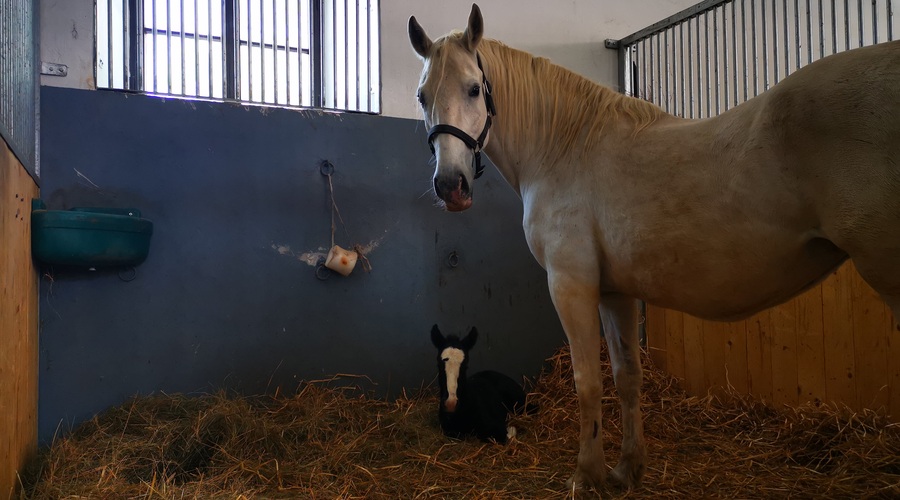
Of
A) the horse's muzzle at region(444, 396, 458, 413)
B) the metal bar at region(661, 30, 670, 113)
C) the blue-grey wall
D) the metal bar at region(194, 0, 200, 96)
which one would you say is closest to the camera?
the horse's muzzle at region(444, 396, 458, 413)

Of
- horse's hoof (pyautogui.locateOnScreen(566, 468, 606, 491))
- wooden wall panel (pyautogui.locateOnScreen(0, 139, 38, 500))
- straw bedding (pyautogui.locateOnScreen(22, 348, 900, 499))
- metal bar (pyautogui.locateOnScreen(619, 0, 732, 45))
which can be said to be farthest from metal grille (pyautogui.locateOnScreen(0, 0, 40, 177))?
metal bar (pyautogui.locateOnScreen(619, 0, 732, 45))

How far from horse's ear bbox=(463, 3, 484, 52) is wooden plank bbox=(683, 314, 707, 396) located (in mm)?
2303

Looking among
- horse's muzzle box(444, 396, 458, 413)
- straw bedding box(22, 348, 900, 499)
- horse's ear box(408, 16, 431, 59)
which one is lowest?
straw bedding box(22, 348, 900, 499)

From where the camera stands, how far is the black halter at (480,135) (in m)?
2.12

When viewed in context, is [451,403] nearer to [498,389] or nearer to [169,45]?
[498,389]

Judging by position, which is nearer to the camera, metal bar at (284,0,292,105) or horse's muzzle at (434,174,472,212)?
horse's muzzle at (434,174,472,212)

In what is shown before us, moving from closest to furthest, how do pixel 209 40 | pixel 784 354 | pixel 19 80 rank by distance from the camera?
pixel 19 80, pixel 784 354, pixel 209 40

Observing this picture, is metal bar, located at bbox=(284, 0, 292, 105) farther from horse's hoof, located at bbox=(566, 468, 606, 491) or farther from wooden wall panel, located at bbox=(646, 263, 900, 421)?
wooden wall panel, located at bbox=(646, 263, 900, 421)

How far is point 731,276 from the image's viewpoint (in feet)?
5.93

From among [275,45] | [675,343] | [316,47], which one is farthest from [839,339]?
[275,45]

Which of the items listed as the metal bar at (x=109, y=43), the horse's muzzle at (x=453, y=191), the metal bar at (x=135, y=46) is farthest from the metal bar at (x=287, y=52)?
the horse's muzzle at (x=453, y=191)

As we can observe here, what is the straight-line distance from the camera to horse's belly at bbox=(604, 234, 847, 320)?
1.69m

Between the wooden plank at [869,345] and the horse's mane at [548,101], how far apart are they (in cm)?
153

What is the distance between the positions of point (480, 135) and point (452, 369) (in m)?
1.24
